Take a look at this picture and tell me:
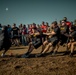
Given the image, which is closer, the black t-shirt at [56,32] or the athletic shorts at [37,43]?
the black t-shirt at [56,32]

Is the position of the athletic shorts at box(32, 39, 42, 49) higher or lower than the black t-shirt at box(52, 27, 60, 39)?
lower

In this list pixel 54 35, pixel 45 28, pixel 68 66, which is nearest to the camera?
pixel 68 66

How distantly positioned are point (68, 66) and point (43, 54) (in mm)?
3053

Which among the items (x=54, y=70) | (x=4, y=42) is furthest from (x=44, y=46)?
(x=54, y=70)

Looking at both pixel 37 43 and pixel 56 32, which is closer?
pixel 56 32

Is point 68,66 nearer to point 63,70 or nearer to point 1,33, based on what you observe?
point 63,70

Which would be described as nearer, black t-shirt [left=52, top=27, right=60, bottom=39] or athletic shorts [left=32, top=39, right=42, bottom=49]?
black t-shirt [left=52, top=27, right=60, bottom=39]

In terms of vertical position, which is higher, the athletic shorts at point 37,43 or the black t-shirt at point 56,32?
the black t-shirt at point 56,32

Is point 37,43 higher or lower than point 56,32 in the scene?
lower

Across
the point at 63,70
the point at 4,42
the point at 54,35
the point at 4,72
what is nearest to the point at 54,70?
the point at 63,70

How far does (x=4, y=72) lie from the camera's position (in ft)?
21.6

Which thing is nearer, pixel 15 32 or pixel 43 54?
pixel 43 54

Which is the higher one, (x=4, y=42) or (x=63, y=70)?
(x=4, y=42)

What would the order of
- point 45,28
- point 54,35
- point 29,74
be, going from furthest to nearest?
point 45,28 → point 54,35 → point 29,74
